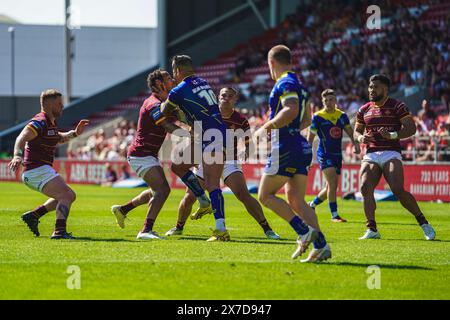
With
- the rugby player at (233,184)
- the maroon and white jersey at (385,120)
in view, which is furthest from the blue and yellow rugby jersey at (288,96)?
the maroon and white jersey at (385,120)

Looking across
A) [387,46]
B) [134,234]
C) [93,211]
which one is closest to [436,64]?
[387,46]

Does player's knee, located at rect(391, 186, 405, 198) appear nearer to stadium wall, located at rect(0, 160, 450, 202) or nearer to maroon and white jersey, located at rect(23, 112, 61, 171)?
maroon and white jersey, located at rect(23, 112, 61, 171)

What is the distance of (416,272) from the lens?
1016cm

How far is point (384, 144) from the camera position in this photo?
14.2m

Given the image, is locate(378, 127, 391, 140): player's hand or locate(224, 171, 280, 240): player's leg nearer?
locate(378, 127, 391, 140): player's hand

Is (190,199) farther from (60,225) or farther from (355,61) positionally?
(355,61)

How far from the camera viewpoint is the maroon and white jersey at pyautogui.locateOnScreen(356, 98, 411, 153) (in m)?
14.1

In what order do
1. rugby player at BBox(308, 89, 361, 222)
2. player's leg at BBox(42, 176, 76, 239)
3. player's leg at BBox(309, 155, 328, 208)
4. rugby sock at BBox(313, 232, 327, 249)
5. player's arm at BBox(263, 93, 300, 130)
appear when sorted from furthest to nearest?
player's leg at BBox(309, 155, 328, 208) → rugby player at BBox(308, 89, 361, 222) → player's leg at BBox(42, 176, 76, 239) → rugby sock at BBox(313, 232, 327, 249) → player's arm at BBox(263, 93, 300, 130)

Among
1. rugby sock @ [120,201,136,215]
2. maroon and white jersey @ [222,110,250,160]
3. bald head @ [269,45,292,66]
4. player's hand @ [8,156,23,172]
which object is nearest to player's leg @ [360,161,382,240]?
maroon and white jersey @ [222,110,250,160]

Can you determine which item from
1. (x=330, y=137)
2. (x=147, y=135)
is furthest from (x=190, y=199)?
(x=330, y=137)

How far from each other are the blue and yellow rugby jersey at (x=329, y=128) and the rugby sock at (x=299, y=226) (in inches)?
323

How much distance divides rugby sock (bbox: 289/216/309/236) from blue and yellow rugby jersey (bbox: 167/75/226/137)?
9.22ft

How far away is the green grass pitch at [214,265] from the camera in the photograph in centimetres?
869

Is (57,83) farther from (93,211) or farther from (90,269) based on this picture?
(90,269)
